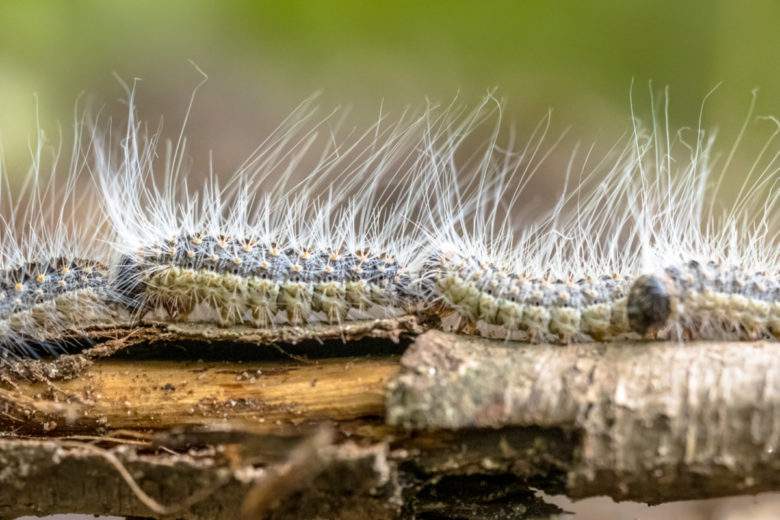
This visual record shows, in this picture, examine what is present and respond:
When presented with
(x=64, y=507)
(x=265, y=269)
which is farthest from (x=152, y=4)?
(x=64, y=507)

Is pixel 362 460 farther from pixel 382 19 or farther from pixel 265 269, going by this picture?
pixel 382 19

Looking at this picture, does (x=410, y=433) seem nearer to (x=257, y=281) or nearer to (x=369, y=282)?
(x=369, y=282)

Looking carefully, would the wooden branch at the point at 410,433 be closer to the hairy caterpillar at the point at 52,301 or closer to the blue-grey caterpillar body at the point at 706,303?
the blue-grey caterpillar body at the point at 706,303

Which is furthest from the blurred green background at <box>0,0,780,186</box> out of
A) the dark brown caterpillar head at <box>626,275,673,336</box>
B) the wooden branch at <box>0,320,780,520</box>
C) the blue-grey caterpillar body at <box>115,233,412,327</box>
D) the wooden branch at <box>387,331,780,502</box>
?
the wooden branch at <box>387,331,780,502</box>

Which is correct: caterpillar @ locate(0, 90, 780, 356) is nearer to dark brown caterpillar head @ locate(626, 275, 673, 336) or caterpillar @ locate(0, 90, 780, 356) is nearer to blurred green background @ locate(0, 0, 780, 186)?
dark brown caterpillar head @ locate(626, 275, 673, 336)

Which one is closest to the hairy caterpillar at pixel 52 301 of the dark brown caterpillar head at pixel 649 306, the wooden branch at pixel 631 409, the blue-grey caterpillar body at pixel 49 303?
the blue-grey caterpillar body at pixel 49 303

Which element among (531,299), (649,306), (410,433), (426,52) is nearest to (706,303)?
(649,306)
